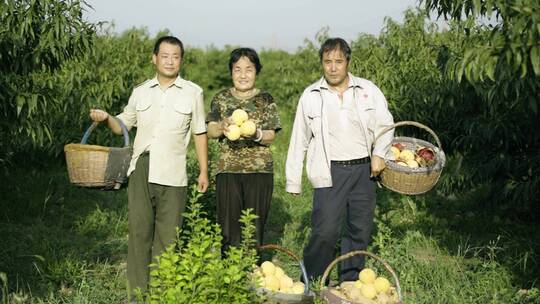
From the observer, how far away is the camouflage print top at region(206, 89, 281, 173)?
4492 millimetres

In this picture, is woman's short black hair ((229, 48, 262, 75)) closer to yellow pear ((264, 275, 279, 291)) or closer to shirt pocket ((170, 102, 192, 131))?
shirt pocket ((170, 102, 192, 131))

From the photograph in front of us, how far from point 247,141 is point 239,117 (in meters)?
0.31

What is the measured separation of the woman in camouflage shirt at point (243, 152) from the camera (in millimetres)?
4484

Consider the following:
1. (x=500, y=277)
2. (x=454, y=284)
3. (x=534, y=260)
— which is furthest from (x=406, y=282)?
(x=534, y=260)

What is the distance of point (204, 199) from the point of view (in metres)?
5.71

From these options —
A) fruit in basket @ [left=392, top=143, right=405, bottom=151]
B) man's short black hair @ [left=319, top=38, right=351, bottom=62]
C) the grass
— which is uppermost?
man's short black hair @ [left=319, top=38, right=351, bottom=62]

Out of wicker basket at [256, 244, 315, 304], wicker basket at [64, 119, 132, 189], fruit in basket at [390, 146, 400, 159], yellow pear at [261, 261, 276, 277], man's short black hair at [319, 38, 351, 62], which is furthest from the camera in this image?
fruit in basket at [390, 146, 400, 159]

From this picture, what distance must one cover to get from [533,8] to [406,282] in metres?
2.31

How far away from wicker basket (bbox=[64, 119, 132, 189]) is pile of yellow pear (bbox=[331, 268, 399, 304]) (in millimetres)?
1478

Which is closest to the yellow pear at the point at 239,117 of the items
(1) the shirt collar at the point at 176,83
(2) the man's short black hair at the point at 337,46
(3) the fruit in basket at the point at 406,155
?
(1) the shirt collar at the point at 176,83

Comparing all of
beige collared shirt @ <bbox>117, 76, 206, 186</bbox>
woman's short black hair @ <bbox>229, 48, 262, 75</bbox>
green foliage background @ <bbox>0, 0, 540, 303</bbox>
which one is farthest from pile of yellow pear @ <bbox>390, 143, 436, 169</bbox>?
beige collared shirt @ <bbox>117, 76, 206, 186</bbox>

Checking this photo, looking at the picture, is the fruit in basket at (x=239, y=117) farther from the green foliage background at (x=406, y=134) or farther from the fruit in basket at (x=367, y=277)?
the fruit in basket at (x=367, y=277)

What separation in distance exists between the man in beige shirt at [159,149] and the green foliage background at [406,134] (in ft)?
1.65

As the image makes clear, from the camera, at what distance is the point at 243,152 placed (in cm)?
451
